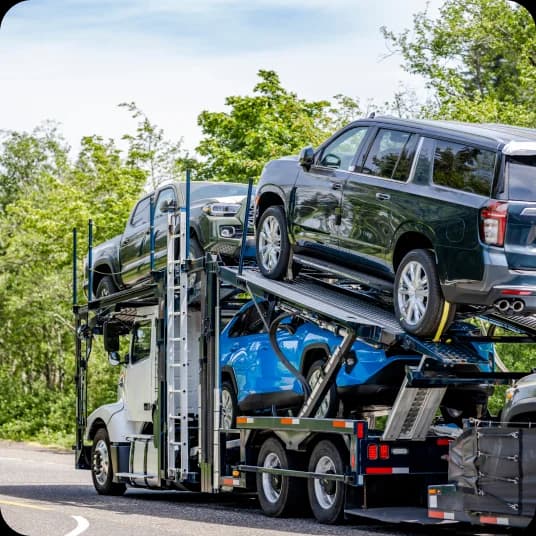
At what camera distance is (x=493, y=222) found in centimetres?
947

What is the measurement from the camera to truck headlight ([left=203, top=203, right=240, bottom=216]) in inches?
547

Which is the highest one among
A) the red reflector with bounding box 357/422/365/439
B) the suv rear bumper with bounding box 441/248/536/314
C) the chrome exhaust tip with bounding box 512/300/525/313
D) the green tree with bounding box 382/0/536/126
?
the green tree with bounding box 382/0/536/126

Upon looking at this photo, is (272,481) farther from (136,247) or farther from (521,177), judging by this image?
(521,177)

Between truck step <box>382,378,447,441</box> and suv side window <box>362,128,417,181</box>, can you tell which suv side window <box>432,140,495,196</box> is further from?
truck step <box>382,378,447,441</box>

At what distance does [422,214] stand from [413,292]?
684 mm

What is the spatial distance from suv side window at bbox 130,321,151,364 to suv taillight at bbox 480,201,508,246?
6.50m

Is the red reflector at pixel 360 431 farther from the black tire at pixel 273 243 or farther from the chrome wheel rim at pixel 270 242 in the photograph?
the chrome wheel rim at pixel 270 242

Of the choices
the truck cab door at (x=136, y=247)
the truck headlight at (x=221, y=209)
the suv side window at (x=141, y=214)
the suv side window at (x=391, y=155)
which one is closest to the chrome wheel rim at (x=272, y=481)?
the truck headlight at (x=221, y=209)

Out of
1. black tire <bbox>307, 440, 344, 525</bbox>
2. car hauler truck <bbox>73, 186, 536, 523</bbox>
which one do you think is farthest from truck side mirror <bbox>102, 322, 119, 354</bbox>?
black tire <bbox>307, 440, 344, 525</bbox>

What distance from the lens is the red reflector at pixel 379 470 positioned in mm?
11039

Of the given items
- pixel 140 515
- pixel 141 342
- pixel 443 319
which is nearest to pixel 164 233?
pixel 141 342

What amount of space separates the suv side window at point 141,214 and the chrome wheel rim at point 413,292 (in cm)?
637

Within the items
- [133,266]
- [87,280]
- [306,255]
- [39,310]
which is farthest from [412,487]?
[39,310]

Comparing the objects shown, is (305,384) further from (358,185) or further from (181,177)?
(181,177)
